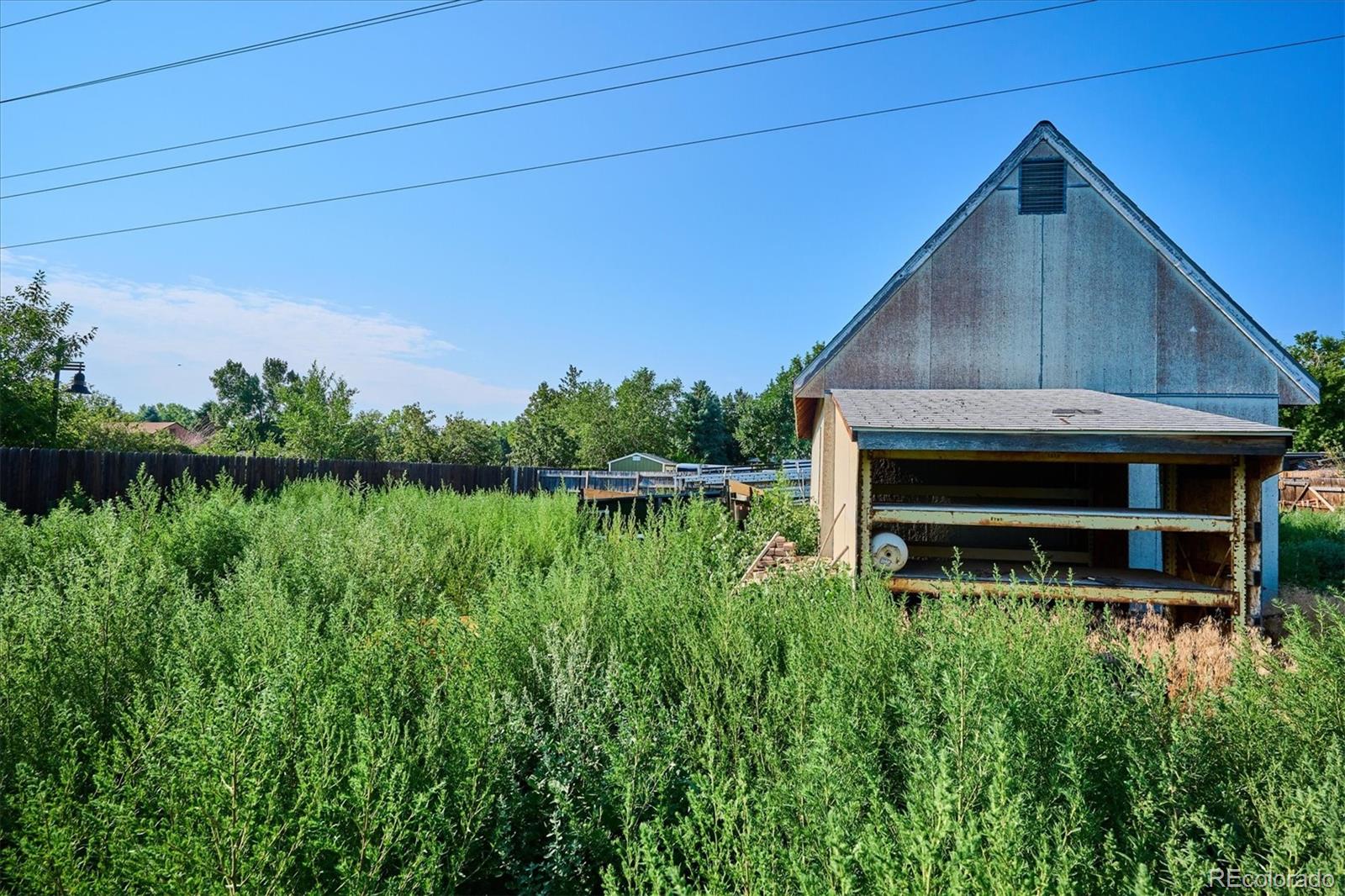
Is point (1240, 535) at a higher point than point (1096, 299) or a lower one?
lower

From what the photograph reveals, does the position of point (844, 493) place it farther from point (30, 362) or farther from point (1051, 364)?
point (30, 362)

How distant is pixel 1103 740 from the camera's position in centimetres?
268

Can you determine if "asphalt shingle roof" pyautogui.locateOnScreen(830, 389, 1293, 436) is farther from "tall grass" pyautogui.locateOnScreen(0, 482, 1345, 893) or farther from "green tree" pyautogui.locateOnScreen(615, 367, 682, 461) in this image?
"green tree" pyautogui.locateOnScreen(615, 367, 682, 461)

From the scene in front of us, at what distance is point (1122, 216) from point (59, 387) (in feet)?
80.0

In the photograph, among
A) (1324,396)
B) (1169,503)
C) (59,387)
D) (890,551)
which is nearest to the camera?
(890,551)

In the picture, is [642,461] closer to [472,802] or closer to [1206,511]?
[1206,511]

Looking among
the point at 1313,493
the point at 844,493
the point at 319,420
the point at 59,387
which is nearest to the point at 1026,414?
the point at 844,493

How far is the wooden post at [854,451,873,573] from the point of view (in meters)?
6.46

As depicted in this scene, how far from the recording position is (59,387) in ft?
60.7

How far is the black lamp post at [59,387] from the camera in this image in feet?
55.0

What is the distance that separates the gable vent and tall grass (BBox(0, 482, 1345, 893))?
22.7 feet

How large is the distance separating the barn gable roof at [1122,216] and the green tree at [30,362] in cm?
1986

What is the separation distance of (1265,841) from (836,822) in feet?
5.54

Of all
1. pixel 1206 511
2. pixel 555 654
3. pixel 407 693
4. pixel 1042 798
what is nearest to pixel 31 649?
pixel 407 693
